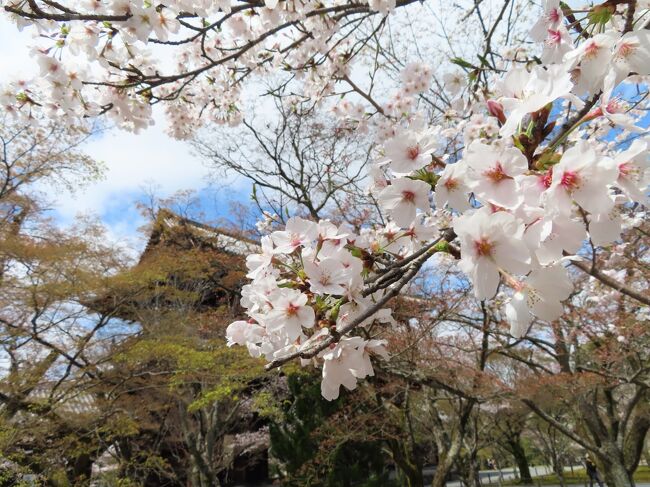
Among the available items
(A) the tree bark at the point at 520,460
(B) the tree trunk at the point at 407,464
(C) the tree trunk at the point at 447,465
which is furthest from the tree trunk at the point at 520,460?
(C) the tree trunk at the point at 447,465

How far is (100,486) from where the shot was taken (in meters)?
10.1

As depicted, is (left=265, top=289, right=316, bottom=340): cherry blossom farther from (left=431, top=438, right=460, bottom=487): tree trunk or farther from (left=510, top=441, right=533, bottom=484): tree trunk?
(left=510, top=441, right=533, bottom=484): tree trunk

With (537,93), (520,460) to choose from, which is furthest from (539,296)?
(520,460)

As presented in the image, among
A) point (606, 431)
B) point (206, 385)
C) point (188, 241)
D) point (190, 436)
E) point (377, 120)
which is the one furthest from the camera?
point (188, 241)

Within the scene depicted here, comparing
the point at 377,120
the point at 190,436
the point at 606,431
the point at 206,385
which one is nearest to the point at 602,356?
the point at 606,431

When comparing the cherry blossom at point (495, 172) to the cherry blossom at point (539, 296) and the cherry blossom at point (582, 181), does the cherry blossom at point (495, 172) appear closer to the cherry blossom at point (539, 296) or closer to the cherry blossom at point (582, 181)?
the cherry blossom at point (582, 181)

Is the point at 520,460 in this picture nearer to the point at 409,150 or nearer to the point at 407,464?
the point at 407,464

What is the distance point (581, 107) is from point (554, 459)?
2189cm

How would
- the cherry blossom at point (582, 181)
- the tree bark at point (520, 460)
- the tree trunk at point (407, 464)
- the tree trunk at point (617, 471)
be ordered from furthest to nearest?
the tree bark at point (520, 460), the tree trunk at point (407, 464), the tree trunk at point (617, 471), the cherry blossom at point (582, 181)

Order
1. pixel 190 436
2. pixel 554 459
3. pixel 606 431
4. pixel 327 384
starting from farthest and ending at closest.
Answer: pixel 554 459 → pixel 190 436 → pixel 606 431 → pixel 327 384

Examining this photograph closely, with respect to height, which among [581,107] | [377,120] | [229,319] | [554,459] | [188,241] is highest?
[188,241]

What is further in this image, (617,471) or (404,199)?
(617,471)

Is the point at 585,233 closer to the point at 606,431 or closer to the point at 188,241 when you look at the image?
the point at 606,431

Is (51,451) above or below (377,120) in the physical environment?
below
